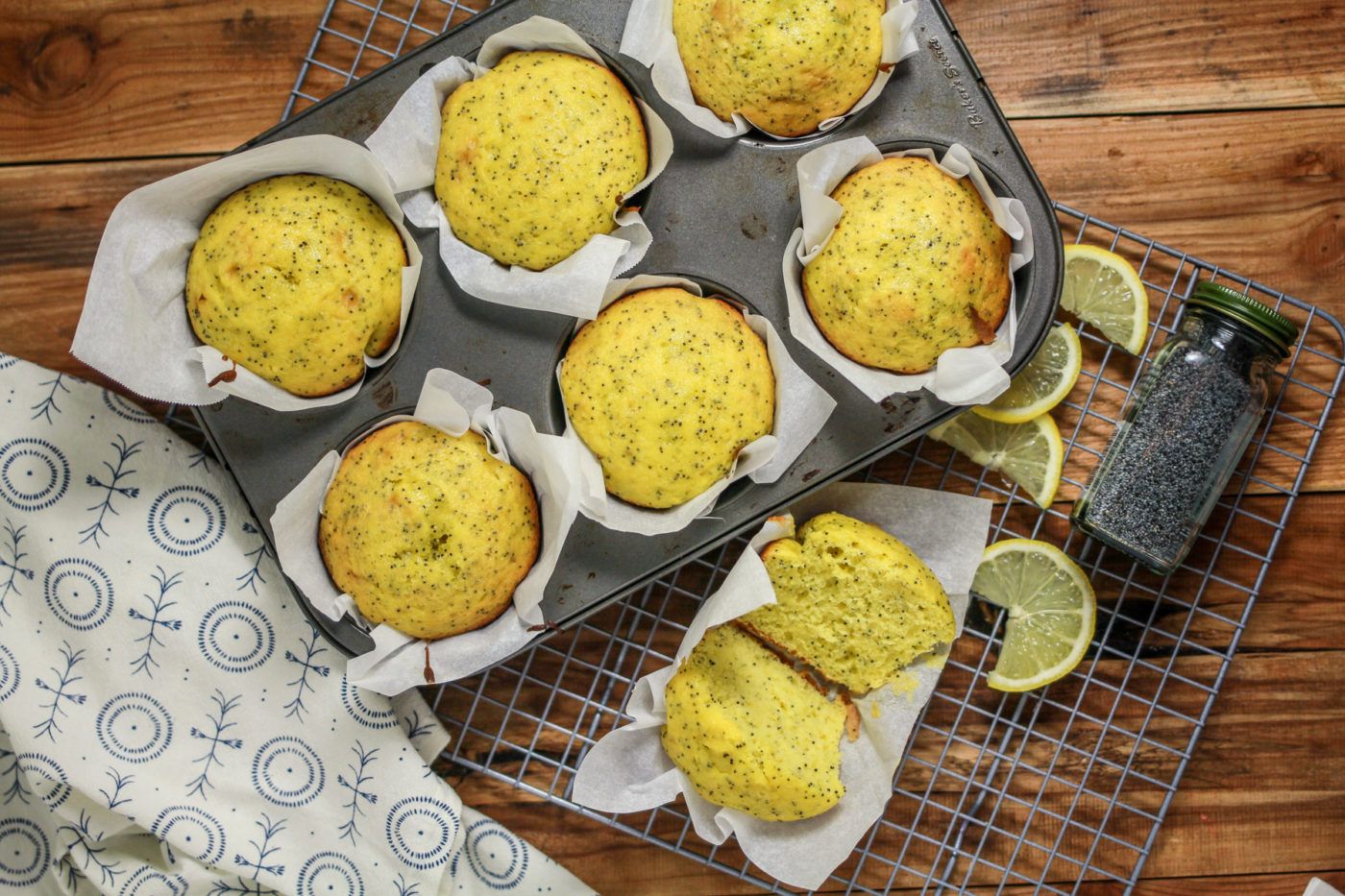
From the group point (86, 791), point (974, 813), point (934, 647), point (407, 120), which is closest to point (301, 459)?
point (407, 120)

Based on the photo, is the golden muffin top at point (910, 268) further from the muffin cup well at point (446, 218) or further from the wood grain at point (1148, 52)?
the wood grain at point (1148, 52)

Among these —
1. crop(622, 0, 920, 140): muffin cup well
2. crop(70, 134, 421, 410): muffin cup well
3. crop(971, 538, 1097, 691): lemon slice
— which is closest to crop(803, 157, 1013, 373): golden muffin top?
crop(622, 0, 920, 140): muffin cup well

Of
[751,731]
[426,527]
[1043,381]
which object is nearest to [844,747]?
[751,731]

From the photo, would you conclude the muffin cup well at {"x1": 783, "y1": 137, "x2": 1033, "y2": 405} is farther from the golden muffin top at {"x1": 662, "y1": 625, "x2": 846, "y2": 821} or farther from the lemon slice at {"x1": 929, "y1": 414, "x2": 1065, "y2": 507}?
the golden muffin top at {"x1": 662, "y1": 625, "x2": 846, "y2": 821}

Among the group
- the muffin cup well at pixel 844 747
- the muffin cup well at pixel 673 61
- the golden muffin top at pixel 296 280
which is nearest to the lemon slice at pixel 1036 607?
the muffin cup well at pixel 844 747

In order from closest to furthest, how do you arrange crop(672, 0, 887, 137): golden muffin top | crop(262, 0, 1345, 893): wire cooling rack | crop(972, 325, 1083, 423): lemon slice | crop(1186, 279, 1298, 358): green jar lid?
crop(672, 0, 887, 137): golden muffin top < crop(1186, 279, 1298, 358): green jar lid < crop(972, 325, 1083, 423): lemon slice < crop(262, 0, 1345, 893): wire cooling rack

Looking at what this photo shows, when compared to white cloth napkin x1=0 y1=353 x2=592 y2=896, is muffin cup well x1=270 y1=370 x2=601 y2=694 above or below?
above

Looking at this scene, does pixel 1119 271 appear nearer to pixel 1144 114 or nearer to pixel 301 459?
pixel 1144 114
